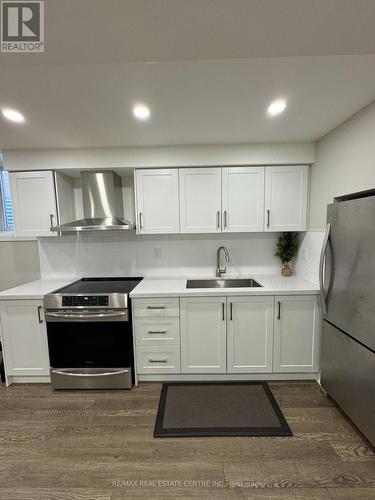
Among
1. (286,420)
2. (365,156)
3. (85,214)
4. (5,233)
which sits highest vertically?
(365,156)

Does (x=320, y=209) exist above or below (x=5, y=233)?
above

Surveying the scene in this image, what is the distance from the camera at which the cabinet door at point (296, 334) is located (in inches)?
84.4

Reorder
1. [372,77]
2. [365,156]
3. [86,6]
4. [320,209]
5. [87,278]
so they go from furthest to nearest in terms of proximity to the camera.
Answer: [87,278]
[320,209]
[365,156]
[372,77]
[86,6]

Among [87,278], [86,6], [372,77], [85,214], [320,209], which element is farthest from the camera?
[87,278]

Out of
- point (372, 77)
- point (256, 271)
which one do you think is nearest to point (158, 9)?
point (372, 77)

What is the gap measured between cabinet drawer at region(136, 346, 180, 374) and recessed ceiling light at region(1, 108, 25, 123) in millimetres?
2148

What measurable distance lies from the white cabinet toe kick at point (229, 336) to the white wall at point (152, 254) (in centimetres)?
71

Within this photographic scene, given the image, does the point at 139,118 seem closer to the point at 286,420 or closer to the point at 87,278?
the point at 87,278

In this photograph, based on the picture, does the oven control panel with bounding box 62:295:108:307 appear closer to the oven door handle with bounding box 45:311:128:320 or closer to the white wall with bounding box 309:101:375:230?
the oven door handle with bounding box 45:311:128:320

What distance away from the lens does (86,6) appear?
2.96 ft

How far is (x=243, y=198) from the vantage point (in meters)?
2.46

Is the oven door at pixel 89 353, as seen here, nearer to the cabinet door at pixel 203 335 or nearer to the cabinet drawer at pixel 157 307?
the cabinet drawer at pixel 157 307

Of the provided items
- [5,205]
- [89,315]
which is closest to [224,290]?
[89,315]

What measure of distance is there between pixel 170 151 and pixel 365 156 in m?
1.67
